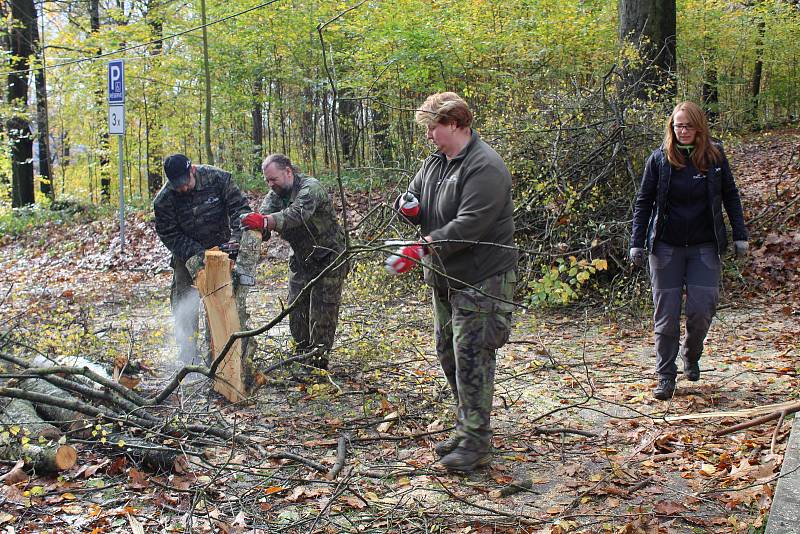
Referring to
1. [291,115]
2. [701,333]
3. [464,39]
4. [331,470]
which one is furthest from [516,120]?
[291,115]

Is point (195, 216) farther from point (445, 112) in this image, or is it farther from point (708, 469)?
point (708, 469)

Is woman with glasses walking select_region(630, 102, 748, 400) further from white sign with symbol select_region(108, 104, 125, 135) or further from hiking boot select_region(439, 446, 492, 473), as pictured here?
white sign with symbol select_region(108, 104, 125, 135)

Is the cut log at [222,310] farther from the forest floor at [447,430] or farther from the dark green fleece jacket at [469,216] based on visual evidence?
the dark green fleece jacket at [469,216]

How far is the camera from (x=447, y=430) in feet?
15.3

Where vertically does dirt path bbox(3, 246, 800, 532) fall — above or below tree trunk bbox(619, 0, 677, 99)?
below

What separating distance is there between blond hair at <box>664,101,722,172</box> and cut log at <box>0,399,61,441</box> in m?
4.36

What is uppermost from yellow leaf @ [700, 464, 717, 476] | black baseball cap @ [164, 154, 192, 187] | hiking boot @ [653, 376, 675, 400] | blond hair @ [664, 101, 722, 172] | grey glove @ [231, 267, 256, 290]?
blond hair @ [664, 101, 722, 172]

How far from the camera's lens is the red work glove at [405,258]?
3.90m

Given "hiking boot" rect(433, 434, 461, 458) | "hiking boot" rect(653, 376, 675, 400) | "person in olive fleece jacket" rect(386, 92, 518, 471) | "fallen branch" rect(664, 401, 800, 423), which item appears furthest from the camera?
"hiking boot" rect(653, 376, 675, 400)

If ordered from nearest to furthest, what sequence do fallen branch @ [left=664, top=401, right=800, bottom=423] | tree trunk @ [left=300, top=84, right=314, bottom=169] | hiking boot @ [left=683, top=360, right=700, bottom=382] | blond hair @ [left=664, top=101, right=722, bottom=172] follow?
1. fallen branch @ [left=664, top=401, right=800, bottom=423]
2. blond hair @ [left=664, top=101, right=722, bottom=172]
3. hiking boot @ [left=683, top=360, right=700, bottom=382]
4. tree trunk @ [left=300, top=84, right=314, bottom=169]

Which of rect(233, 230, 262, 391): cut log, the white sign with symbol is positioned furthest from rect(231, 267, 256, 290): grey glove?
the white sign with symbol

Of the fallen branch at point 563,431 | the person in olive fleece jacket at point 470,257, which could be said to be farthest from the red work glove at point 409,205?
the fallen branch at point 563,431

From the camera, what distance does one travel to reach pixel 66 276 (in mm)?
12711

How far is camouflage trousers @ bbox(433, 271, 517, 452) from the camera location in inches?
157
